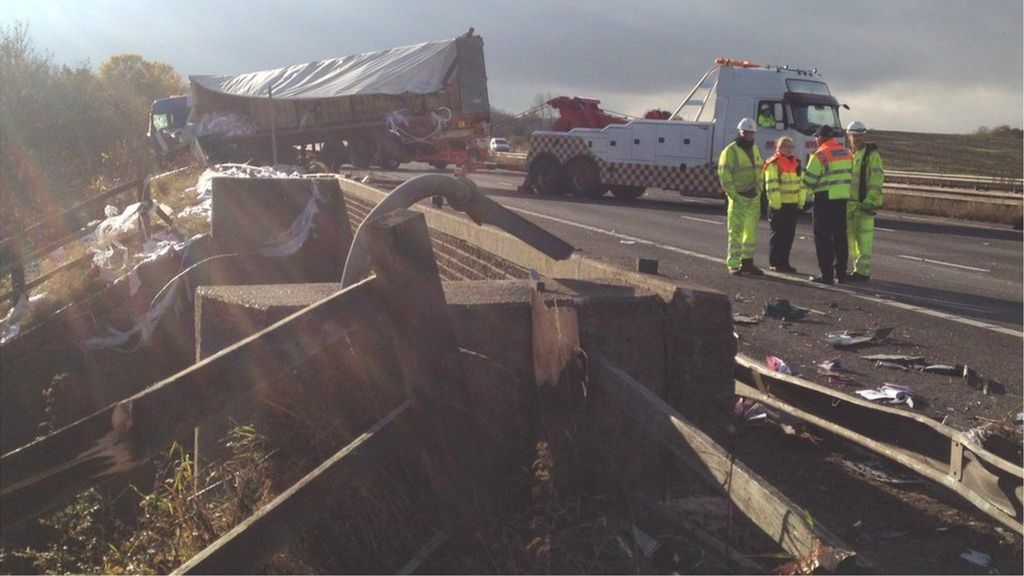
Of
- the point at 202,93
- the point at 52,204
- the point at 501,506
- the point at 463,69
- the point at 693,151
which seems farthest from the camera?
the point at 202,93

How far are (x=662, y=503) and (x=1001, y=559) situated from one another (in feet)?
4.15

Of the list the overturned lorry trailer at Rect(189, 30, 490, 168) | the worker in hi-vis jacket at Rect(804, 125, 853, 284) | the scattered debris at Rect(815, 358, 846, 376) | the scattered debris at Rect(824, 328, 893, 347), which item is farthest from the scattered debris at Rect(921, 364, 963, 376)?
the overturned lorry trailer at Rect(189, 30, 490, 168)

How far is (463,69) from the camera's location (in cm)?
2778

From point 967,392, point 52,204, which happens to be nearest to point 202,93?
point 52,204

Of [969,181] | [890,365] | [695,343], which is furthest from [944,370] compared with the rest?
[969,181]

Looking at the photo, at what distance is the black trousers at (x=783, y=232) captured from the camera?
12258mm

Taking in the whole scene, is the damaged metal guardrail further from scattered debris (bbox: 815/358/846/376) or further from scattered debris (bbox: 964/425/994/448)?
scattered debris (bbox: 815/358/846/376)

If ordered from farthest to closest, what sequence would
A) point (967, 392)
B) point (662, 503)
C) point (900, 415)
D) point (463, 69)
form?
1. point (463, 69)
2. point (967, 392)
3. point (900, 415)
4. point (662, 503)

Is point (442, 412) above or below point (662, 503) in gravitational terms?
above

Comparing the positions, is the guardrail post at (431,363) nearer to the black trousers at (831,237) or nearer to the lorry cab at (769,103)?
the black trousers at (831,237)

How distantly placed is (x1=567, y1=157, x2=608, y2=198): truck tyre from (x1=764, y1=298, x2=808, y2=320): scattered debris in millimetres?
13920

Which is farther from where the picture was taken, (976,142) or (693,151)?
(976,142)

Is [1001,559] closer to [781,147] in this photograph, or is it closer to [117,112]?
[781,147]

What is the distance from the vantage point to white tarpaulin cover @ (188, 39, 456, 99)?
90.3 ft
